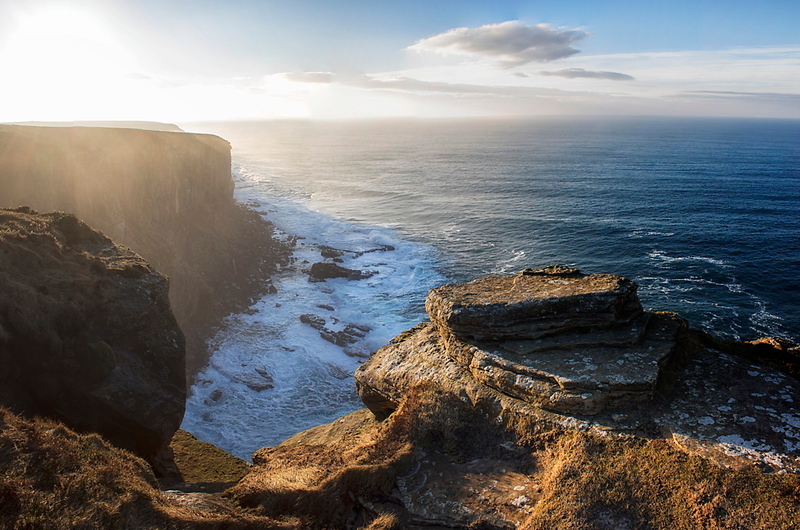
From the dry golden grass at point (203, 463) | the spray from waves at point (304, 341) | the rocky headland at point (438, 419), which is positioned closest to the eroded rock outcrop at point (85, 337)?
the rocky headland at point (438, 419)

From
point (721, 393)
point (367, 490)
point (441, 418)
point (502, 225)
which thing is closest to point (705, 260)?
point (502, 225)

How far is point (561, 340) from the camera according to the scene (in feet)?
46.3

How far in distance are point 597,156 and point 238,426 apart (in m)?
128

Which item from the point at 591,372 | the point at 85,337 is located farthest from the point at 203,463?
the point at 591,372

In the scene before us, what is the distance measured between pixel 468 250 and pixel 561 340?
135 ft

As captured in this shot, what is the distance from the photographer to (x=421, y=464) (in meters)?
12.2

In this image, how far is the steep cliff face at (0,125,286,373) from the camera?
30875 mm

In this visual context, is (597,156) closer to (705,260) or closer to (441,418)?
(705,260)

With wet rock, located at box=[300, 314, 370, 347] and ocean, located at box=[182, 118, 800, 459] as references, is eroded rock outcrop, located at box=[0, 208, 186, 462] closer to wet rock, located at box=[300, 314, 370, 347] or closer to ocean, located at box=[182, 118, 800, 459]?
ocean, located at box=[182, 118, 800, 459]

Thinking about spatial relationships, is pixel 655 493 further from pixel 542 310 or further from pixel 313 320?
pixel 313 320

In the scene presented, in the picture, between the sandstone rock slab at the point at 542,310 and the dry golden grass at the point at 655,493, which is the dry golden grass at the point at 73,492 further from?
the sandstone rock slab at the point at 542,310

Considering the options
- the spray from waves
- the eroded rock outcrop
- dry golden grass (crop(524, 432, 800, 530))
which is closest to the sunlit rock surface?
dry golden grass (crop(524, 432, 800, 530))

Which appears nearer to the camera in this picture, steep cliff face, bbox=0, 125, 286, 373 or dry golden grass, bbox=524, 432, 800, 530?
dry golden grass, bbox=524, 432, 800, 530

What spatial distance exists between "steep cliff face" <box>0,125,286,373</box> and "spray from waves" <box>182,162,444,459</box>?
2.68 meters
